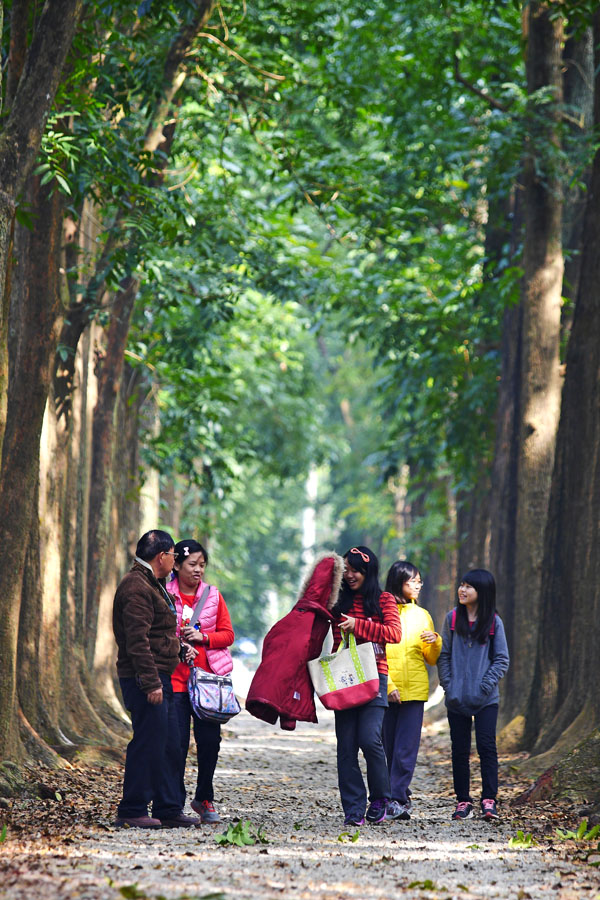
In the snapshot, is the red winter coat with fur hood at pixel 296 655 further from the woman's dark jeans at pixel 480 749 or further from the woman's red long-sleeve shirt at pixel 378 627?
the woman's dark jeans at pixel 480 749

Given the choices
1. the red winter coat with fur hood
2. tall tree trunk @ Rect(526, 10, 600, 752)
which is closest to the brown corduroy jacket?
the red winter coat with fur hood

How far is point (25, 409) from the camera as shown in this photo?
9953 millimetres

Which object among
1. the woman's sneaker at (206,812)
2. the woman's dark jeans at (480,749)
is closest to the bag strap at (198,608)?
the woman's sneaker at (206,812)

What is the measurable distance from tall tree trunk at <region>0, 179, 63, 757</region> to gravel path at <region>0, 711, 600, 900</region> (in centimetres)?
169

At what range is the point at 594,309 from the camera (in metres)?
11.3

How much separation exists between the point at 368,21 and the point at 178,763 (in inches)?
511

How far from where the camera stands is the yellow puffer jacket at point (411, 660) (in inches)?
360

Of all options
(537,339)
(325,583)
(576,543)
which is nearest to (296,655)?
(325,583)

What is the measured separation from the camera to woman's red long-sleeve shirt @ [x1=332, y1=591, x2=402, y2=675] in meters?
8.21

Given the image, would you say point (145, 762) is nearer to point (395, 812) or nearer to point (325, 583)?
point (325, 583)

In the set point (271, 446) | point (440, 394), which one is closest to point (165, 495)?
point (271, 446)

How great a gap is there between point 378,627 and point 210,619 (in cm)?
117

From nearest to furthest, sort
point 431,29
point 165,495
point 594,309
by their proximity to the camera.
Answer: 1. point 594,309
2. point 431,29
3. point 165,495

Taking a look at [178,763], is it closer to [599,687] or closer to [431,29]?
[599,687]
